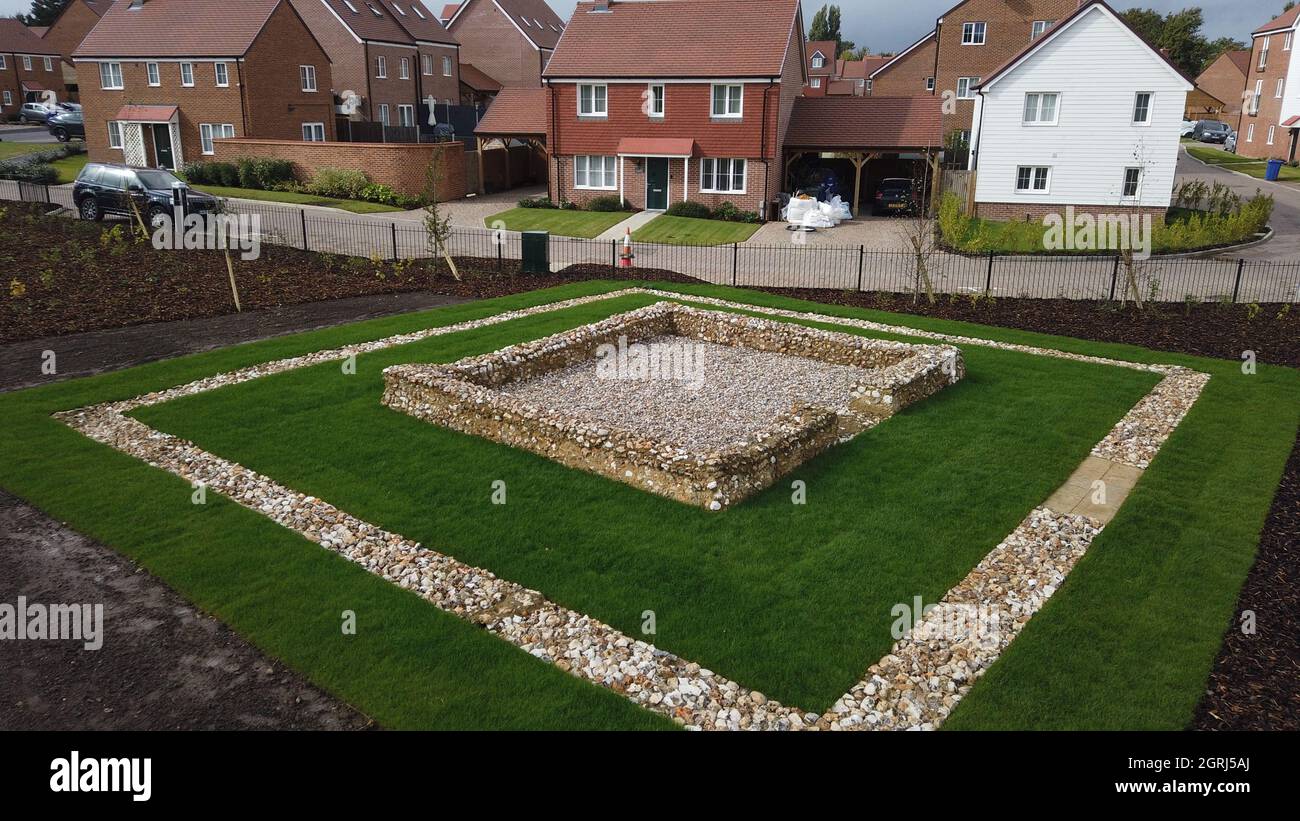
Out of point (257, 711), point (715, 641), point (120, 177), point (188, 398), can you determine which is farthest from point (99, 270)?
point (715, 641)

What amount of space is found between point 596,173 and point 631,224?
19.1ft

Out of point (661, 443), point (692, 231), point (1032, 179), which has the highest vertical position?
point (1032, 179)

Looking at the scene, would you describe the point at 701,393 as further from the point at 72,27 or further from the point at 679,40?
the point at 72,27

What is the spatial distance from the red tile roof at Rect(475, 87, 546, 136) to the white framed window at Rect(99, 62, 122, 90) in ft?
63.9

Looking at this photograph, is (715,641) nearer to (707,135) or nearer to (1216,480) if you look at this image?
(1216,480)

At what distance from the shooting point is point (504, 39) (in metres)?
71.1

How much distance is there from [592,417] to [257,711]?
25.1 ft

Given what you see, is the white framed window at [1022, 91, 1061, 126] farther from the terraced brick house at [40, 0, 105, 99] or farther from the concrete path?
the terraced brick house at [40, 0, 105, 99]

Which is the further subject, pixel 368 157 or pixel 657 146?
pixel 657 146

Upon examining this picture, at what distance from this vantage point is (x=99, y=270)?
23938 millimetres

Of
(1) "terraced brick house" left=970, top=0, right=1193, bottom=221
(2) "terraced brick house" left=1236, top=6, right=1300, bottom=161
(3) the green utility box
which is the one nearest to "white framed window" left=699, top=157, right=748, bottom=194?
(1) "terraced brick house" left=970, top=0, right=1193, bottom=221

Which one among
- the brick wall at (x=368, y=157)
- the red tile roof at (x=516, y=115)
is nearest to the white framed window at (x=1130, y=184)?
the red tile roof at (x=516, y=115)

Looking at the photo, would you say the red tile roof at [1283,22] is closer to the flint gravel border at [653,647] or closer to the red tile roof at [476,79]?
the red tile roof at [476,79]

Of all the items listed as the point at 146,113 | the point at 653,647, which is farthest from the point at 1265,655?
the point at 146,113
